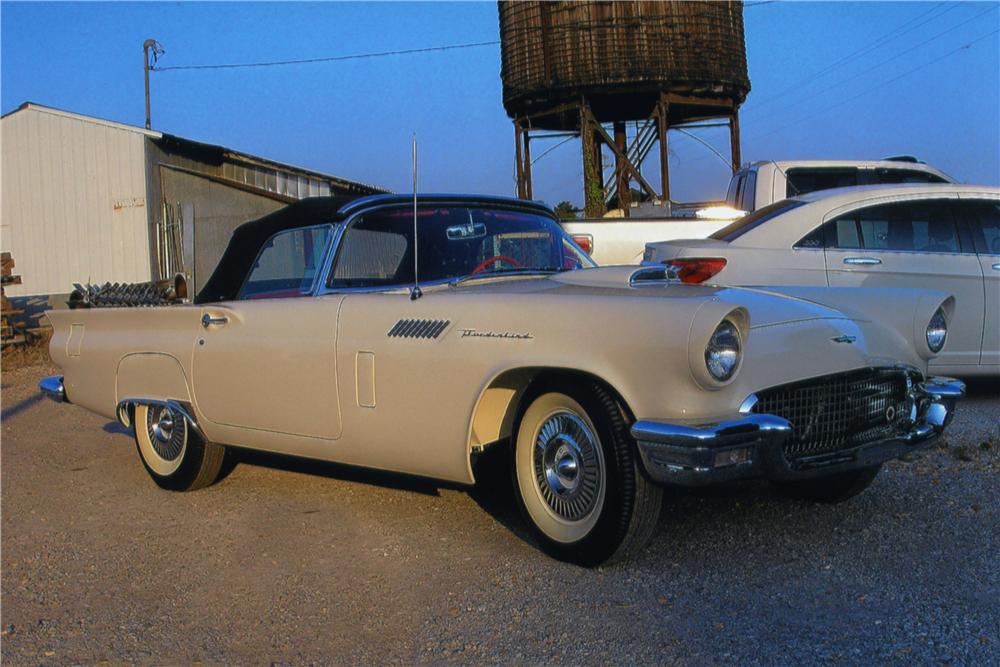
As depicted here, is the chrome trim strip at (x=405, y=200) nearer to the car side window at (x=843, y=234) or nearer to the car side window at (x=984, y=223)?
the car side window at (x=843, y=234)

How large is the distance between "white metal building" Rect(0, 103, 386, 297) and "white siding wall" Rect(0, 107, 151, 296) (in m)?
0.02

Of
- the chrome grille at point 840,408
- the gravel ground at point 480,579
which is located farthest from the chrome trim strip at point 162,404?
the chrome grille at point 840,408

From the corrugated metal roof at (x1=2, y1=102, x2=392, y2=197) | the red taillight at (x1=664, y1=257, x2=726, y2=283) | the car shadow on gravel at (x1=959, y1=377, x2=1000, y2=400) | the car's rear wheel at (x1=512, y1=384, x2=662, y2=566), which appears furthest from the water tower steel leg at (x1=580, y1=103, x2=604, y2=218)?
the car's rear wheel at (x1=512, y1=384, x2=662, y2=566)

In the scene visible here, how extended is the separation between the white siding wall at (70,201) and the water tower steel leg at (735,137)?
1210 centimetres

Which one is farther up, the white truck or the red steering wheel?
the white truck

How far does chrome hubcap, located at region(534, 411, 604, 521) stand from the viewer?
12.7ft

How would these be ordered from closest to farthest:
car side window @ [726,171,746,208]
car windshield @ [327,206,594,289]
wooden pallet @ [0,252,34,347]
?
1. car windshield @ [327,206,594,289]
2. car side window @ [726,171,746,208]
3. wooden pallet @ [0,252,34,347]

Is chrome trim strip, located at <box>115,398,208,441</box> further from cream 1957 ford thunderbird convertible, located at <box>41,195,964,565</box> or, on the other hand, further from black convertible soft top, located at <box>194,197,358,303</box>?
black convertible soft top, located at <box>194,197,358,303</box>

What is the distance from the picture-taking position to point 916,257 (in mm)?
7457

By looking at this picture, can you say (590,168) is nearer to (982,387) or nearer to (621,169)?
(621,169)

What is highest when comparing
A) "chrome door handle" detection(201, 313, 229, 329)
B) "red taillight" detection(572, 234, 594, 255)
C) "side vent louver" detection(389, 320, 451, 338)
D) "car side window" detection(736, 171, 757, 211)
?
"car side window" detection(736, 171, 757, 211)

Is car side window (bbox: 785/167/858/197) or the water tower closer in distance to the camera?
car side window (bbox: 785/167/858/197)

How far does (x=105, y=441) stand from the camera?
7.71 metres

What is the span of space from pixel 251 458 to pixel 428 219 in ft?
7.99
